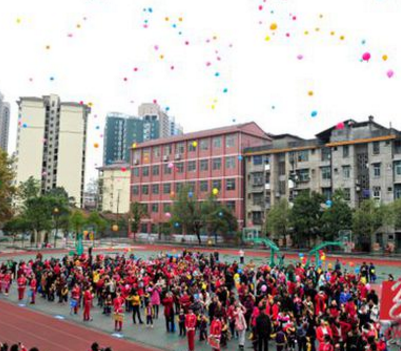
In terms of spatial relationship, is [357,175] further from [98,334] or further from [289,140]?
[98,334]

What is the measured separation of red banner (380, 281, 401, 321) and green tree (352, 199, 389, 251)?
126 ft

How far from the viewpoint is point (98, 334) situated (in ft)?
44.7

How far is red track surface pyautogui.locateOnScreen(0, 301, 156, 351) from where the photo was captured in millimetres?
12236

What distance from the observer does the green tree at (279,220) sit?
162ft

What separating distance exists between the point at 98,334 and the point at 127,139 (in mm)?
148435

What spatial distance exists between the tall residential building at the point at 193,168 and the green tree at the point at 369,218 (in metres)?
16.9

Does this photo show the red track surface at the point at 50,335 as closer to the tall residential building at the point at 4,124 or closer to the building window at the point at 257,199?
the building window at the point at 257,199

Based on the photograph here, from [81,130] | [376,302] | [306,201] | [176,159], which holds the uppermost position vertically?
[81,130]

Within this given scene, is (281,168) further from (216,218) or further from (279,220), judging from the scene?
(216,218)

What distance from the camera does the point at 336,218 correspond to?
45.1m

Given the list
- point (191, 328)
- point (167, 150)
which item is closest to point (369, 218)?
point (167, 150)

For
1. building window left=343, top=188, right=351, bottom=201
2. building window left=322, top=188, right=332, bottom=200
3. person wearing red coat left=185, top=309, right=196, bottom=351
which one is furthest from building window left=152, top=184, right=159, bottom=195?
person wearing red coat left=185, top=309, right=196, bottom=351

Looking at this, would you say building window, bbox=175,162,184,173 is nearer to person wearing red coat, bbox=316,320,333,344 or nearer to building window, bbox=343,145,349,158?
building window, bbox=343,145,349,158

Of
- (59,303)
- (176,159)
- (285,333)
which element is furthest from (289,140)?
(285,333)
